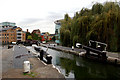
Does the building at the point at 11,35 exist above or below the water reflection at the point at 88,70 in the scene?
above

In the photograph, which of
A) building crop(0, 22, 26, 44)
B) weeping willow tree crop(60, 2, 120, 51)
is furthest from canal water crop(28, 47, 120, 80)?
building crop(0, 22, 26, 44)

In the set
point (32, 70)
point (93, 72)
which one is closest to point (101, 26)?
point (93, 72)

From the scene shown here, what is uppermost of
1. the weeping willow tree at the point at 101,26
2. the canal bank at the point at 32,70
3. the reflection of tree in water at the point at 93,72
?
the weeping willow tree at the point at 101,26

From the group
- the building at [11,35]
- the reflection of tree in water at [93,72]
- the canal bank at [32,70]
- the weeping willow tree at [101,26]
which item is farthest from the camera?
the building at [11,35]

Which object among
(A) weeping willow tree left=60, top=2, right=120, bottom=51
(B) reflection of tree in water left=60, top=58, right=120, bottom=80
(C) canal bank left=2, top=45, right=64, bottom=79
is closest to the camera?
(C) canal bank left=2, top=45, right=64, bottom=79

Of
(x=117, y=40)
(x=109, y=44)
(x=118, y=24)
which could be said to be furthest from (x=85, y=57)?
(x=118, y=24)

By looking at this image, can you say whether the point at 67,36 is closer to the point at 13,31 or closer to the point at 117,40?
the point at 117,40

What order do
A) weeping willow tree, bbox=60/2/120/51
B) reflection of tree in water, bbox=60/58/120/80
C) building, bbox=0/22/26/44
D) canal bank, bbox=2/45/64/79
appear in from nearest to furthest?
canal bank, bbox=2/45/64/79 < reflection of tree in water, bbox=60/58/120/80 < weeping willow tree, bbox=60/2/120/51 < building, bbox=0/22/26/44

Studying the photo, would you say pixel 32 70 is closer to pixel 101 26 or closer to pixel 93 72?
pixel 93 72

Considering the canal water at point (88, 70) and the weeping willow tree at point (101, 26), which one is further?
the weeping willow tree at point (101, 26)

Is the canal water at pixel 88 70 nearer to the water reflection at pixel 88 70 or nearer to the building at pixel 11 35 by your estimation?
the water reflection at pixel 88 70

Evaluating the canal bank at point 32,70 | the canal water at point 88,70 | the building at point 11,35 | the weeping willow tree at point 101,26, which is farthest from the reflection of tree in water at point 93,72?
the building at point 11,35

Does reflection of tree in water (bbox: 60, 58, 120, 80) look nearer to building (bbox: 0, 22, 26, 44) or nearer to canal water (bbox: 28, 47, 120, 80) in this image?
canal water (bbox: 28, 47, 120, 80)

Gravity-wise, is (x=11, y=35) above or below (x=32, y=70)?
above
